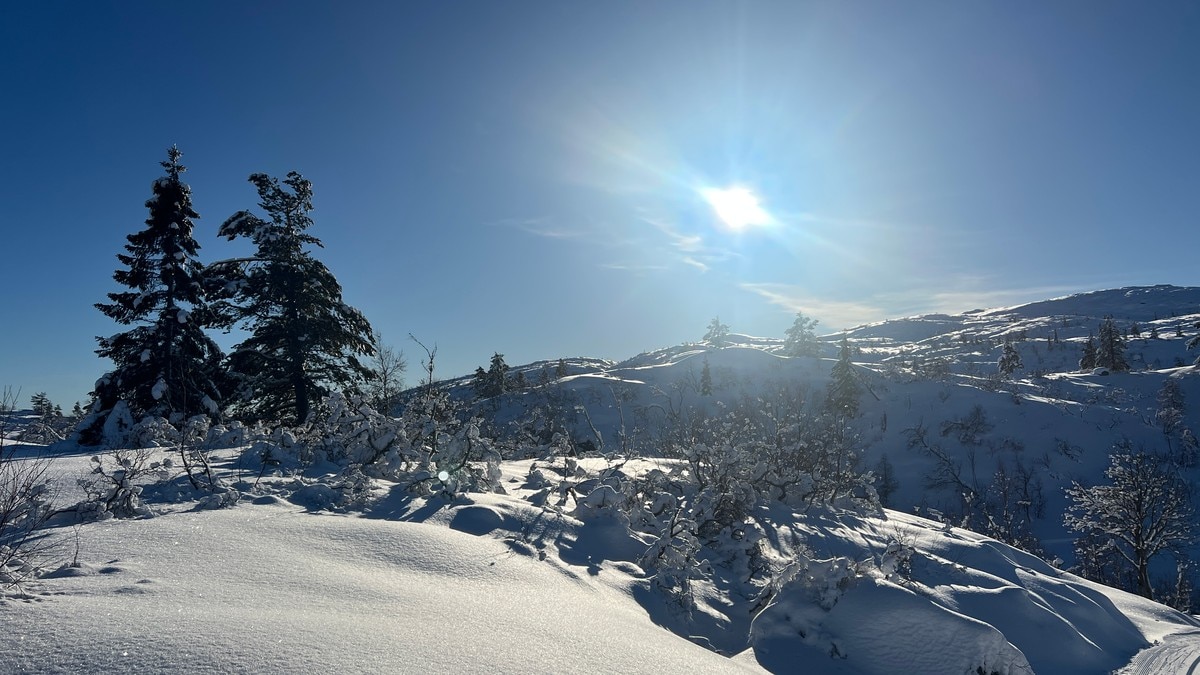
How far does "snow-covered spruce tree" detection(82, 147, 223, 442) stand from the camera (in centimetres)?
1382

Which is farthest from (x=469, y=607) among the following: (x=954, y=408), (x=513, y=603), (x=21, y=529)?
(x=954, y=408)

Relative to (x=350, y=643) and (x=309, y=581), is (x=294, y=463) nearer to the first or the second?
(x=309, y=581)

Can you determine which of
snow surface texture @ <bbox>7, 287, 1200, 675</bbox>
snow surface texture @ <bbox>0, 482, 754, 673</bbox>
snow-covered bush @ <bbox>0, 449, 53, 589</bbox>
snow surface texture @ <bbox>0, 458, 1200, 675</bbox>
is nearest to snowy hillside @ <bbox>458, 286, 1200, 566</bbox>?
snow surface texture @ <bbox>7, 287, 1200, 675</bbox>

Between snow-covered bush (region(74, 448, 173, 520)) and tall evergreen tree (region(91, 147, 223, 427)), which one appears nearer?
snow-covered bush (region(74, 448, 173, 520))

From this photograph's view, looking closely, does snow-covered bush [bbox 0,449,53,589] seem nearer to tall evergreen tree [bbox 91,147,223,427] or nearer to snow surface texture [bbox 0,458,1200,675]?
snow surface texture [bbox 0,458,1200,675]

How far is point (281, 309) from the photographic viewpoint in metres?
15.7

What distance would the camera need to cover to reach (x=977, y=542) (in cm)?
850

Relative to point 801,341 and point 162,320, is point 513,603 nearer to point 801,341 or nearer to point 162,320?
point 162,320

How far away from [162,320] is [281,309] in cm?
278

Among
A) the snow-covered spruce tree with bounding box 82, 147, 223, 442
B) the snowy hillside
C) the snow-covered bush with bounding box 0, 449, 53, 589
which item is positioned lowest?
the snowy hillside

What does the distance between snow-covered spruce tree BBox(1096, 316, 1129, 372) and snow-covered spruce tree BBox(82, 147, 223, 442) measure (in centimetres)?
10381

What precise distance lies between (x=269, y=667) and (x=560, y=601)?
7.95 feet

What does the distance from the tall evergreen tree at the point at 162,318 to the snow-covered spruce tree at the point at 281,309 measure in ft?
2.99

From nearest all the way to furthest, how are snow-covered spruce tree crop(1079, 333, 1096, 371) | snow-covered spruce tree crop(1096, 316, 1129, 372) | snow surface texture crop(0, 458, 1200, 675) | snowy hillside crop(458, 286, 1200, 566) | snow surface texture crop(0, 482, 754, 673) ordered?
snow surface texture crop(0, 482, 754, 673), snow surface texture crop(0, 458, 1200, 675), snowy hillside crop(458, 286, 1200, 566), snow-covered spruce tree crop(1096, 316, 1129, 372), snow-covered spruce tree crop(1079, 333, 1096, 371)
